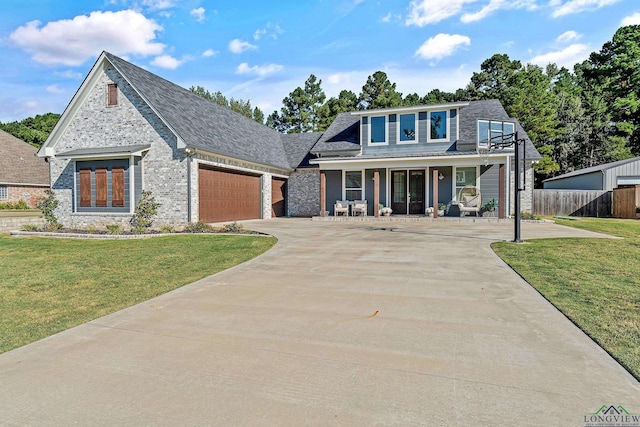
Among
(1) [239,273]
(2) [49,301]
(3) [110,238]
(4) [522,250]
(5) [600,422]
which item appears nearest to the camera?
(5) [600,422]

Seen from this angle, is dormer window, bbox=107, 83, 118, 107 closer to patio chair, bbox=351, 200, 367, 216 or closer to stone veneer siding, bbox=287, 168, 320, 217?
stone veneer siding, bbox=287, 168, 320, 217

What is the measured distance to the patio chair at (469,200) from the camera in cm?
1698

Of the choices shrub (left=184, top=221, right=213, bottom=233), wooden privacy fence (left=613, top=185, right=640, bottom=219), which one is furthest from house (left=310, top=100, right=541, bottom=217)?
shrub (left=184, top=221, right=213, bottom=233)

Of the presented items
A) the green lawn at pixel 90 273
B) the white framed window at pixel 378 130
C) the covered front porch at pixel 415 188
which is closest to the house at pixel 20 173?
the green lawn at pixel 90 273

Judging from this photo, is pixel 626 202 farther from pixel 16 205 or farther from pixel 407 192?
pixel 16 205

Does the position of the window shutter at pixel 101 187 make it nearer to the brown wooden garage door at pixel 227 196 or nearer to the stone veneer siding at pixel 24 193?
the brown wooden garage door at pixel 227 196

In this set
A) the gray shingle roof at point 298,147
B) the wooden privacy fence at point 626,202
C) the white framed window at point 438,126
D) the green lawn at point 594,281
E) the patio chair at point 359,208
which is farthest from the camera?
the gray shingle roof at point 298,147

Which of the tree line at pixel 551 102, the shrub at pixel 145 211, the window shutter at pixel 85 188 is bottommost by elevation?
the shrub at pixel 145 211

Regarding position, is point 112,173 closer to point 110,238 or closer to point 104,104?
point 104,104

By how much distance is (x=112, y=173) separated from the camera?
15266 millimetres

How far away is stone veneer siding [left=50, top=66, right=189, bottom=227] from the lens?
47.7 ft

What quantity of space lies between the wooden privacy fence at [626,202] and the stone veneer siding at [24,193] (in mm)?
40900

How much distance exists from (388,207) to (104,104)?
14.4 meters

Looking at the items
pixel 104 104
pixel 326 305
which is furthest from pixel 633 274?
pixel 104 104
